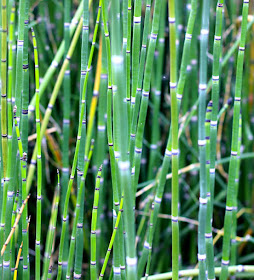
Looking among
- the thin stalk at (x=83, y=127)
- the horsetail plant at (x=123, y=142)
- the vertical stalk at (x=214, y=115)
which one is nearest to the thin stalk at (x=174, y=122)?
the horsetail plant at (x=123, y=142)

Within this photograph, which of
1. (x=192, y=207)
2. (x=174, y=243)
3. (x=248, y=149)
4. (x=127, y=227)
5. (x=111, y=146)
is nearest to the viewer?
(x=127, y=227)

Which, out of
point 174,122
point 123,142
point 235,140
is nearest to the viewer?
point 123,142

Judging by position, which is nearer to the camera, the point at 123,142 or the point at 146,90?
the point at 123,142

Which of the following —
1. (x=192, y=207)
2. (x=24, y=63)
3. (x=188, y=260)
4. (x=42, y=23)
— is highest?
(x=42, y=23)

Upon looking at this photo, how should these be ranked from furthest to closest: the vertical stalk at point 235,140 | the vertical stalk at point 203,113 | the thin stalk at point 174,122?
the vertical stalk at point 235,140, the vertical stalk at point 203,113, the thin stalk at point 174,122

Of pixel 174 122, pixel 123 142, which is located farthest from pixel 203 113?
pixel 123 142

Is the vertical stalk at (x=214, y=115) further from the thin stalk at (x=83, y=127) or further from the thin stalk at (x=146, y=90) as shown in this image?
the thin stalk at (x=83, y=127)

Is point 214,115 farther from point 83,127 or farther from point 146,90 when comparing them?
point 83,127

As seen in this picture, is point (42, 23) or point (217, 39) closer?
point (217, 39)

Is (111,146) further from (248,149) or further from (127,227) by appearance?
(248,149)

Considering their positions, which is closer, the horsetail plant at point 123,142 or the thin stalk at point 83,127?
the horsetail plant at point 123,142

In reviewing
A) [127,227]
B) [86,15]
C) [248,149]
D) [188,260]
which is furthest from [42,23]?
[127,227]
